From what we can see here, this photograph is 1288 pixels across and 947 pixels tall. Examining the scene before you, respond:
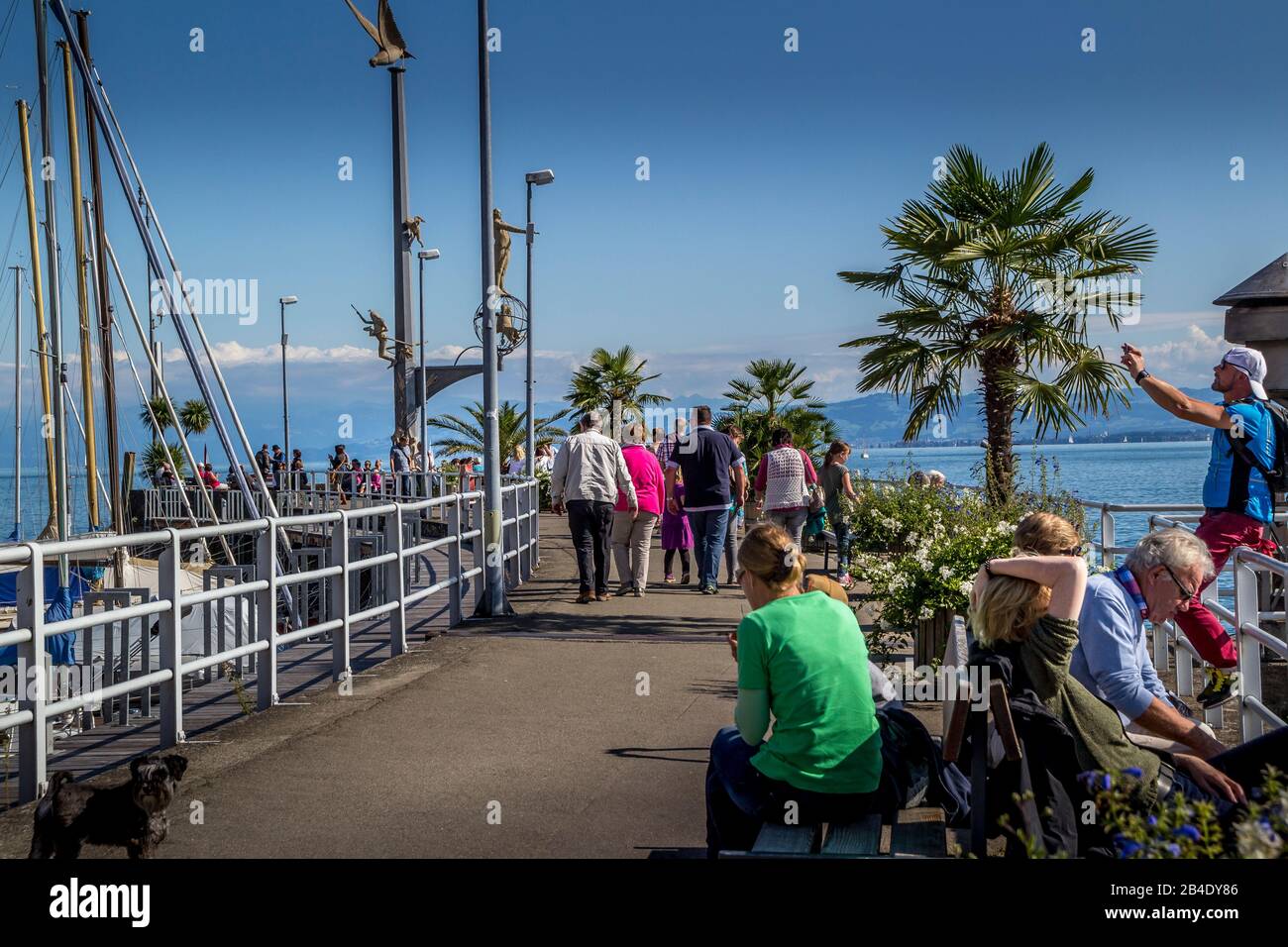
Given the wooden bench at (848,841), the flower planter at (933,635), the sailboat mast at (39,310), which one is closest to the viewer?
the wooden bench at (848,841)

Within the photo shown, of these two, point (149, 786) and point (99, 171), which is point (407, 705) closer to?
point (149, 786)

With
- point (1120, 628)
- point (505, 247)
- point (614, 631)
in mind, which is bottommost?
point (614, 631)

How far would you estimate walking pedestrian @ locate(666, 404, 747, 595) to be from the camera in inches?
564

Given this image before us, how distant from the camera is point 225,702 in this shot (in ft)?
28.5

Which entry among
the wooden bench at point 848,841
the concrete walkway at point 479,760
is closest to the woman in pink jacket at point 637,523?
the concrete walkway at point 479,760

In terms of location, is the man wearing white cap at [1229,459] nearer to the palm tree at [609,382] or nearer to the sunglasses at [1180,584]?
the sunglasses at [1180,584]

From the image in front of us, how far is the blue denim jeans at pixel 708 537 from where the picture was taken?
14586 mm

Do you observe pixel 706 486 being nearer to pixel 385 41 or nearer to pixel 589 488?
pixel 589 488

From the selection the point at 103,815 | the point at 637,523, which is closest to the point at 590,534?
the point at 637,523

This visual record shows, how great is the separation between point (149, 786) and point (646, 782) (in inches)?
96.8

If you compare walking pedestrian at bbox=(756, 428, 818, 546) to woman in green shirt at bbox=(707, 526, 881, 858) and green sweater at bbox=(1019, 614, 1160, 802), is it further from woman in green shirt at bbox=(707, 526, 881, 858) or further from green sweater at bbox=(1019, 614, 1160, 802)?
woman in green shirt at bbox=(707, 526, 881, 858)

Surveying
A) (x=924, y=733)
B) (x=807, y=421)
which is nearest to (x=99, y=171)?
(x=924, y=733)

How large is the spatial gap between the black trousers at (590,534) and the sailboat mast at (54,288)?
5628 millimetres

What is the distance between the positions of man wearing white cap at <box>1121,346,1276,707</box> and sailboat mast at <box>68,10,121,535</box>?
15.6 meters
